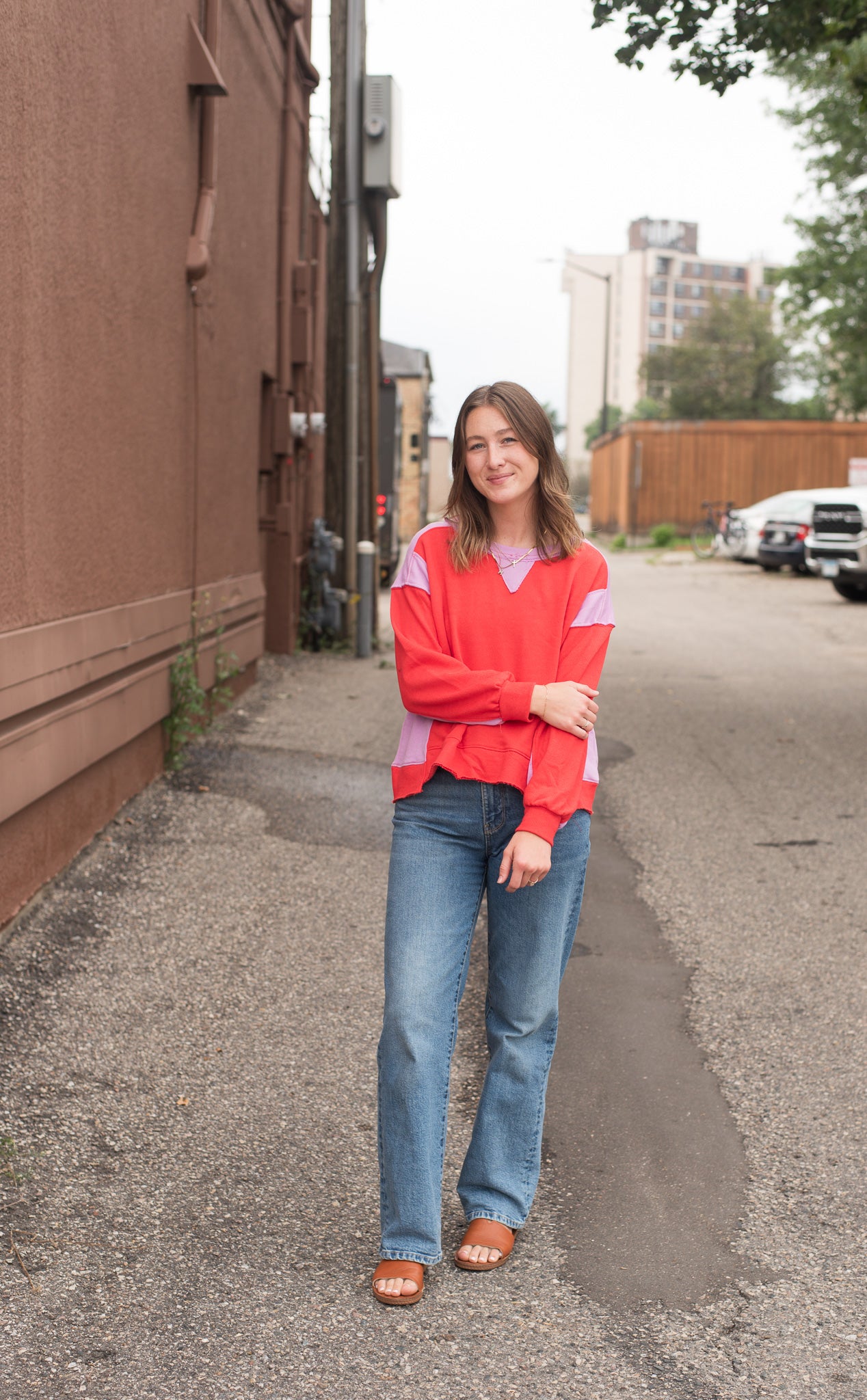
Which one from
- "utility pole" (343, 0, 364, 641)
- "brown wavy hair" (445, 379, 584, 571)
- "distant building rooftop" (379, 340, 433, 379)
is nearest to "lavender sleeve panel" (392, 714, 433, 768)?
"brown wavy hair" (445, 379, 584, 571)

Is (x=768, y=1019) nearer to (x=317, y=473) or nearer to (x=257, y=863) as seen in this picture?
(x=257, y=863)

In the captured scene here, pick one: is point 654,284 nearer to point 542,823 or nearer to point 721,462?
point 721,462

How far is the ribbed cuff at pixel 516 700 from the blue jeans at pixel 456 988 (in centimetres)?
16

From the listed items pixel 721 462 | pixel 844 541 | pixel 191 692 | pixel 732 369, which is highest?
pixel 732 369

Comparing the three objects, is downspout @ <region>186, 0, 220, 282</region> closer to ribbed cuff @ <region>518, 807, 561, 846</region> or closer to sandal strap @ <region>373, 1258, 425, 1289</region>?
ribbed cuff @ <region>518, 807, 561, 846</region>

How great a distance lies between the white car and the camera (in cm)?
2492

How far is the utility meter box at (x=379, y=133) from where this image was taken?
13391 mm

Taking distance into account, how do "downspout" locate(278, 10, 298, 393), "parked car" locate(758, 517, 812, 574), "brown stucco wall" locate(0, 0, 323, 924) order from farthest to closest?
"parked car" locate(758, 517, 812, 574), "downspout" locate(278, 10, 298, 393), "brown stucco wall" locate(0, 0, 323, 924)

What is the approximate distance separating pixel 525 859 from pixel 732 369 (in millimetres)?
69572

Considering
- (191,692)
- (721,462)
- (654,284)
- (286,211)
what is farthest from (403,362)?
(654,284)

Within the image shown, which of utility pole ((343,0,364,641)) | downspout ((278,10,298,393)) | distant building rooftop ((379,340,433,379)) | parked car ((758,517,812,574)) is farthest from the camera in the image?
distant building rooftop ((379,340,433,379))

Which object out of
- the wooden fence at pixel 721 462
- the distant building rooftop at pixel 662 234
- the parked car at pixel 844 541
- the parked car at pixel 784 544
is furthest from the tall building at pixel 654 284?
the parked car at pixel 844 541

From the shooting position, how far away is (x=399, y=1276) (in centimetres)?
287

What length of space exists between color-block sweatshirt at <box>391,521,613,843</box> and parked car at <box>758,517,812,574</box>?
22025 millimetres
